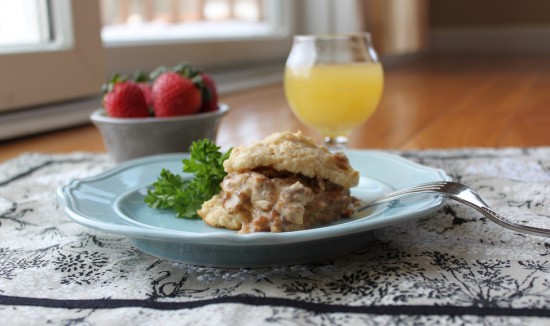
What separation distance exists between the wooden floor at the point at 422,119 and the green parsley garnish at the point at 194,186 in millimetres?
682

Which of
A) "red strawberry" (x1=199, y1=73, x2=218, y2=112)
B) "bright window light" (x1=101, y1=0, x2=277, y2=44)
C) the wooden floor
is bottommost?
the wooden floor

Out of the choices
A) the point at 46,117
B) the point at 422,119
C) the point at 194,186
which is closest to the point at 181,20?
the point at 46,117

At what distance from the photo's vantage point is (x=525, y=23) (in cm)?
684

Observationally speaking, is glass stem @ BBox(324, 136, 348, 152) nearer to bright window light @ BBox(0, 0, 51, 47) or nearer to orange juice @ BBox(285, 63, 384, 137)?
orange juice @ BBox(285, 63, 384, 137)

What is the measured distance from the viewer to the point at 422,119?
1.99m

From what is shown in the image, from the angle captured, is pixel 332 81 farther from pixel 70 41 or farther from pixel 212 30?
pixel 212 30

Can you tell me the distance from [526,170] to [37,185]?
2.78 ft

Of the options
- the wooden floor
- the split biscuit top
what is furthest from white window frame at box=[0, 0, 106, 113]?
the split biscuit top

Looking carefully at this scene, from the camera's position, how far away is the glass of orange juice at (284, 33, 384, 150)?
134cm

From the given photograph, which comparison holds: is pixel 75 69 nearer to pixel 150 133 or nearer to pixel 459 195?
pixel 150 133

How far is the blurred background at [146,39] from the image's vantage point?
1.83 m

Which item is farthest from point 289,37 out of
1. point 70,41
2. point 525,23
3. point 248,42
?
point 525,23

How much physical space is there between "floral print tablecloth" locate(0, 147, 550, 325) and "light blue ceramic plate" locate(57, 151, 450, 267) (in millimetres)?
Result: 16

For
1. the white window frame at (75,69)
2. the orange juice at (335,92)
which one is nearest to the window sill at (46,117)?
the white window frame at (75,69)
